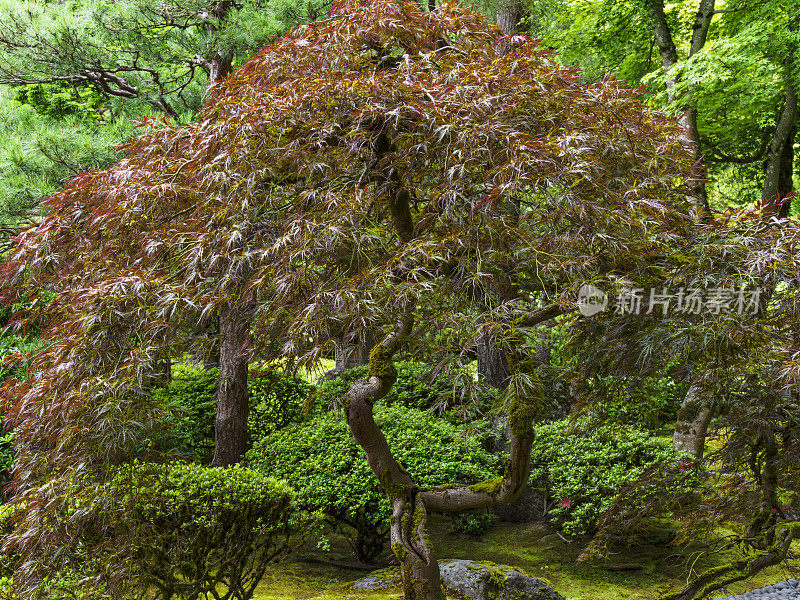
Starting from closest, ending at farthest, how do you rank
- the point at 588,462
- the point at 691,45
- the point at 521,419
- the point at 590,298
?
the point at 590,298 < the point at 521,419 < the point at 588,462 < the point at 691,45

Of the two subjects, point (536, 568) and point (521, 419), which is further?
point (536, 568)

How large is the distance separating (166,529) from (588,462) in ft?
9.89

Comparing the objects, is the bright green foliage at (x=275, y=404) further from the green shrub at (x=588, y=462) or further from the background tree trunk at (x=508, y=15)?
the background tree trunk at (x=508, y=15)

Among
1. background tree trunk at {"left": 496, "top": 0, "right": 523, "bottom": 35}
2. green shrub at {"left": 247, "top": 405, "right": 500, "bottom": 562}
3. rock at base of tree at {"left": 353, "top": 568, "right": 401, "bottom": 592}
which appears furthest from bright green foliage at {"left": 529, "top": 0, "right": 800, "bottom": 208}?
rock at base of tree at {"left": 353, "top": 568, "right": 401, "bottom": 592}

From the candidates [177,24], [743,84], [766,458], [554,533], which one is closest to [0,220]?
[177,24]

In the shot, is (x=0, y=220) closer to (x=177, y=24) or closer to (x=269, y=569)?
(x=177, y=24)

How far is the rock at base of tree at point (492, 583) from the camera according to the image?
350cm

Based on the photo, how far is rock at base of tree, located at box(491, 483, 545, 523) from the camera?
5.57 meters

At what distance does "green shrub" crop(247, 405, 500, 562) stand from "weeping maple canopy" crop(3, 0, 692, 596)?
189 centimetres

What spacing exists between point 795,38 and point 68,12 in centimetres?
803

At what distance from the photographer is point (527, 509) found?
5629 millimetres

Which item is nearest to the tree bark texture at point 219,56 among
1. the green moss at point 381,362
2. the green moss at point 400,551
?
the green moss at point 381,362

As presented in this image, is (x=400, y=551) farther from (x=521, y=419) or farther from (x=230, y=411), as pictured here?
(x=230, y=411)

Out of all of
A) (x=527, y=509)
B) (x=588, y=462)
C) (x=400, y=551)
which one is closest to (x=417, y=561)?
(x=400, y=551)
